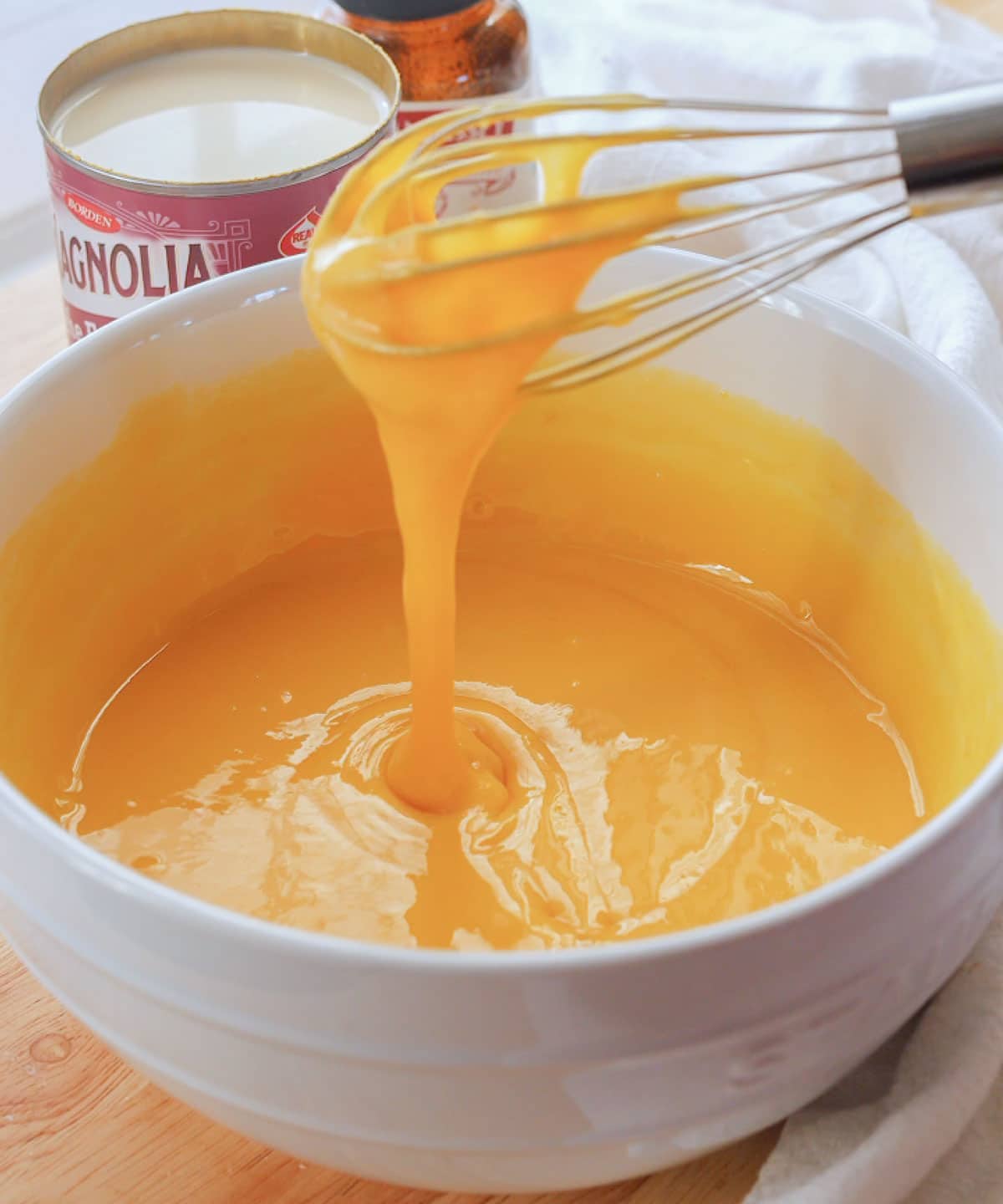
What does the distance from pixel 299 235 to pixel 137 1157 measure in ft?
1.54

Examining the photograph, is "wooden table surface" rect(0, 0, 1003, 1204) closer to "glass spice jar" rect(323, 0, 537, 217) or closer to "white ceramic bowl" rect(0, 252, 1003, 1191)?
"white ceramic bowl" rect(0, 252, 1003, 1191)

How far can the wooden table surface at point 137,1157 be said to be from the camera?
621mm

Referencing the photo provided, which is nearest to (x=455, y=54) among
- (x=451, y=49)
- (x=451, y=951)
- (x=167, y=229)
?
(x=451, y=49)

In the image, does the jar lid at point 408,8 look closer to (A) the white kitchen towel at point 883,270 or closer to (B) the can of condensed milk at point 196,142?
(B) the can of condensed milk at point 196,142

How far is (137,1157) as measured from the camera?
63 centimetres

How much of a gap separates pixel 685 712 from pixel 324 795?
20 cm

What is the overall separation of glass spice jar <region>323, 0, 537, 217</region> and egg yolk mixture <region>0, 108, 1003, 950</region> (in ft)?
0.66

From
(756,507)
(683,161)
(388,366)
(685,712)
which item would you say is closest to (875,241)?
(683,161)

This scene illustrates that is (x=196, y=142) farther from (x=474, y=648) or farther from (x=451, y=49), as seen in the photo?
(x=474, y=648)

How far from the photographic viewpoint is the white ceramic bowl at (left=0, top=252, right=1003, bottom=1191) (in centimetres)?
47

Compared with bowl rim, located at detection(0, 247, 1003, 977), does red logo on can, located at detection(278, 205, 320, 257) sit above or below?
above

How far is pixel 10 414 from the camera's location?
2.39ft

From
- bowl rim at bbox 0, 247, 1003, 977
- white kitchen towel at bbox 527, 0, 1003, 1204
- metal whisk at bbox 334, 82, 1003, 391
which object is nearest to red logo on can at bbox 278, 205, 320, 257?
metal whisk at bbox 334, 82, 1003, 391

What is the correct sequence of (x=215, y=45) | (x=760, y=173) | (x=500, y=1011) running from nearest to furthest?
(x=500, y=1011) → (x=760, y=173) → (x=215, y=45)
